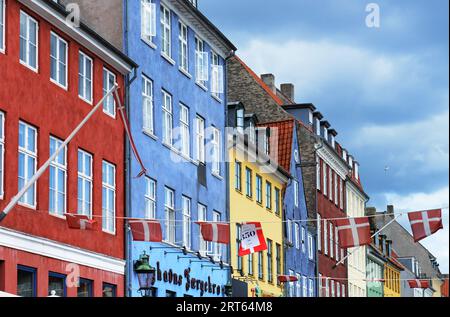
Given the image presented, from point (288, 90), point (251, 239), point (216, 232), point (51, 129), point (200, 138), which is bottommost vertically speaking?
point (216, 232)

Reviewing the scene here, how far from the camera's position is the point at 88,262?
3047cm

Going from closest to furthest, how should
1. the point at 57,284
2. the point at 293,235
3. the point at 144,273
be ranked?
the point at 57,284 < the point at 144,273 < the point at 293,235

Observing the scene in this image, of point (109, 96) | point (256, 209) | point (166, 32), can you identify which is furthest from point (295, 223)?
point (109, 96)

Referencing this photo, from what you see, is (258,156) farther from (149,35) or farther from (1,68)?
(1,68)

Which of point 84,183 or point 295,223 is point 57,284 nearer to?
point 84,183

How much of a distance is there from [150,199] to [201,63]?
867cm

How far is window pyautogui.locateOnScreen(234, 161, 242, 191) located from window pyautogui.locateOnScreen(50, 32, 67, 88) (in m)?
17.7

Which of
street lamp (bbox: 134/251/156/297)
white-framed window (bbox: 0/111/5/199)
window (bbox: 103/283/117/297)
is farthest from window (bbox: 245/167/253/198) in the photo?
white-framed window (bbox: 0/111/5/199)

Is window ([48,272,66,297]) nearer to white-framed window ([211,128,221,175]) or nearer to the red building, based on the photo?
the red building

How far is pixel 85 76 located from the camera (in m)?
31.5

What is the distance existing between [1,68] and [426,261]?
10709 centimetres

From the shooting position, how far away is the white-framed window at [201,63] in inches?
1679
